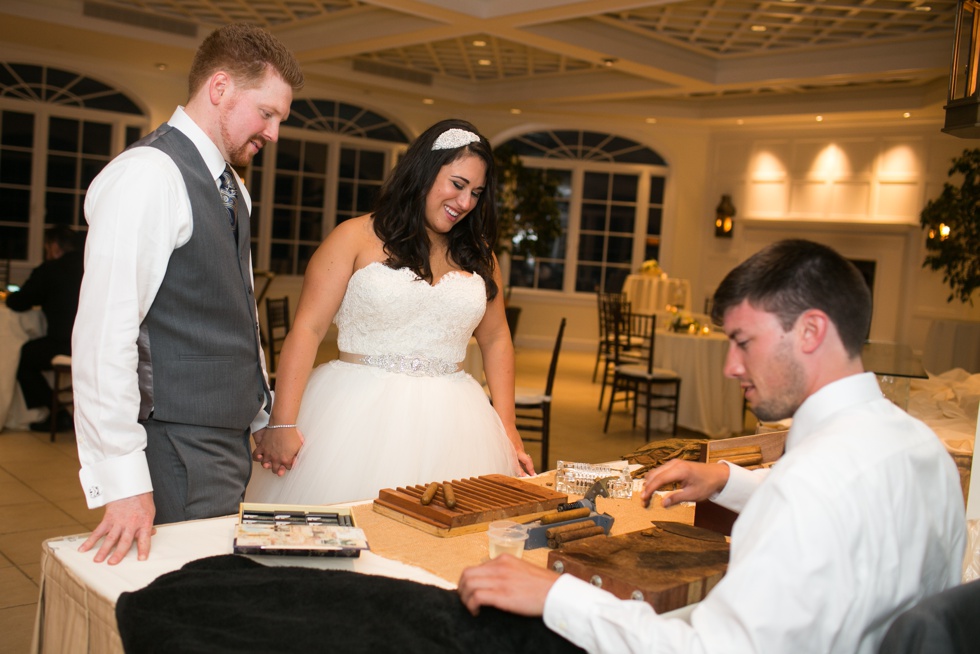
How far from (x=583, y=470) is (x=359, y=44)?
767cm

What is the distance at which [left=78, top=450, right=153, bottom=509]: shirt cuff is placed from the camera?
1670mm

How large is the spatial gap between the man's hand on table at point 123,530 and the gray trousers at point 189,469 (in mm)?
198

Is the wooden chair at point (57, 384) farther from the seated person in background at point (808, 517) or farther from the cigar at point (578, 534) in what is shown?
the seated person in background at point (808, 517)

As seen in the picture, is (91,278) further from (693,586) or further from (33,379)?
(33,379)

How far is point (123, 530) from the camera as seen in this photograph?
5.39 feet

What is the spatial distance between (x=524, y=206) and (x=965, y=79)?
7.98 m

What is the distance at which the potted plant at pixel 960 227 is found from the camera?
906 cm

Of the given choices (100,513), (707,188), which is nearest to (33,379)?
(100,513)

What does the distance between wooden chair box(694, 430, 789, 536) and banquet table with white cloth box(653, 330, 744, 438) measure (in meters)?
5.59

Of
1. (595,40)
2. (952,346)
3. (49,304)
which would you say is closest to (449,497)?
(49,304)

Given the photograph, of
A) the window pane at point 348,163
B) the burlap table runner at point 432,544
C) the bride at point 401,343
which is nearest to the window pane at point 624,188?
the window pane at point 348,163

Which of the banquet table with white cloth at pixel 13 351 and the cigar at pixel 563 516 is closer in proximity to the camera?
the cigar at pixel 563 516

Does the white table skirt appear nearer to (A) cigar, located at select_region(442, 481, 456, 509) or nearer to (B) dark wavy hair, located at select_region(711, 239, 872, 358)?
(A) cigar, located at select_region(442, 481, 456, 509)

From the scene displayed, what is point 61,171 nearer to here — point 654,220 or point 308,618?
point 654,220
